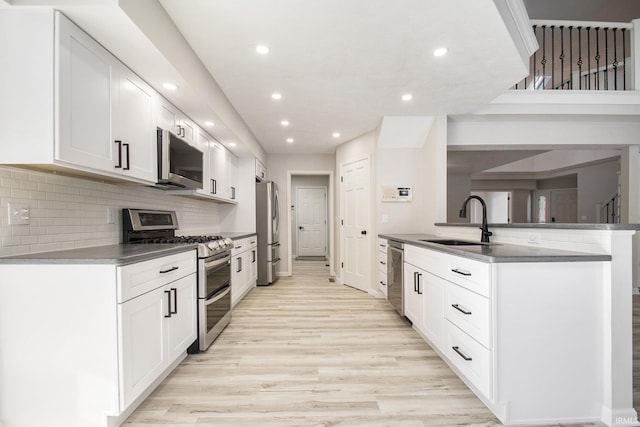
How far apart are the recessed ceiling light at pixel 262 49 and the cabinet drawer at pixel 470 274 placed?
209 cm

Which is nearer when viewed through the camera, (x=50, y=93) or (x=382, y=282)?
(x=50, y=93)

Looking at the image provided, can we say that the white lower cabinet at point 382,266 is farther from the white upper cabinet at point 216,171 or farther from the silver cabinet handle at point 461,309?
the white upper cabinet at point 216,171

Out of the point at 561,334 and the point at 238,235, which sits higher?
the point at 238,235

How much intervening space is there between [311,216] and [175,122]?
579cm

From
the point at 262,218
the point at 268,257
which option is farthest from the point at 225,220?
the point at 268,257

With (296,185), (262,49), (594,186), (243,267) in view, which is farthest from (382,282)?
(594,186)

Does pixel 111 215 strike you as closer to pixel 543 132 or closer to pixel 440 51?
pixel 440 51

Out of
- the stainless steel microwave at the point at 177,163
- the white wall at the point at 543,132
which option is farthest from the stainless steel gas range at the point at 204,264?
the white wall at the point at 543,132

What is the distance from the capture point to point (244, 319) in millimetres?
3105

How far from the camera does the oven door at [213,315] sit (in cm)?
232

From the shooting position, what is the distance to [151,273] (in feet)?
5.49

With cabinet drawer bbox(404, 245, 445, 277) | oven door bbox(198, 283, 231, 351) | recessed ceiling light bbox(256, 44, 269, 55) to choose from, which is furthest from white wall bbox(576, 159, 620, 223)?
oven door bbox(198, 283, 231, 351)

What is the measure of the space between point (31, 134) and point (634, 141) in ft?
21.2

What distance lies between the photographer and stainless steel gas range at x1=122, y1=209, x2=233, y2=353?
232cm
